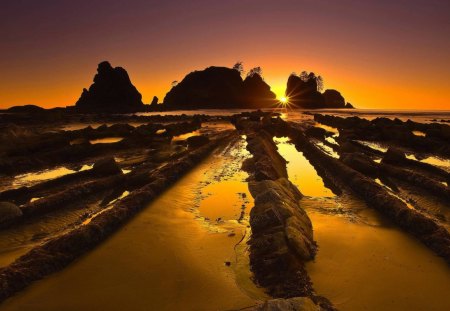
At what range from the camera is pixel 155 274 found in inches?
234

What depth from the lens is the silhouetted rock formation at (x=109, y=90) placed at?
128875 mm

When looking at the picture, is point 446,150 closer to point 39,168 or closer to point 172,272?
point 172,272

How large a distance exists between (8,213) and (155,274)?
5223 mm

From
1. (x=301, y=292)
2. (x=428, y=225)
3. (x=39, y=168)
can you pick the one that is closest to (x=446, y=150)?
(x=428, y=225)

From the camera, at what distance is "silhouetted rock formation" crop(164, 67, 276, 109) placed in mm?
153750

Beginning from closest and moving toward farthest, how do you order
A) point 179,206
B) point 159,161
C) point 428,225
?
point 428,225 < point 179,206 < point 159,161

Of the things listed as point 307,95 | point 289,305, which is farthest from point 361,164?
point 307,95

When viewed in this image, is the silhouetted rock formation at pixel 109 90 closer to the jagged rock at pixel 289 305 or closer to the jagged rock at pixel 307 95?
the jagged rock at pixel 307 95

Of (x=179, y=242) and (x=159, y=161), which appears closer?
(x=179, y=242)

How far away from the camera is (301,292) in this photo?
16.9ft

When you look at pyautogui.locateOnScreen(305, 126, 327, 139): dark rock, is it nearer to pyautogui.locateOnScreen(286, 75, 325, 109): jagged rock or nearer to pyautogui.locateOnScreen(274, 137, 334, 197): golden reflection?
pyautogui.locateOnScreen(274, 137, 334, 197): golden reflection

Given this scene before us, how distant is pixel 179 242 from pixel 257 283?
252 centimetres

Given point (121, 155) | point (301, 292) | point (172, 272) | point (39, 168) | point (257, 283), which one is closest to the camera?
point (301, 292)

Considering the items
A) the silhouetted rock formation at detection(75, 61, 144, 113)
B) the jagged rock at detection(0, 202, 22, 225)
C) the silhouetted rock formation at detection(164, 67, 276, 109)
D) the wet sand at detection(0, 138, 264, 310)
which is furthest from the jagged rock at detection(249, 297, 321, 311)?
the silhouetted rock formation at detection(164, 67, 276, 109)
